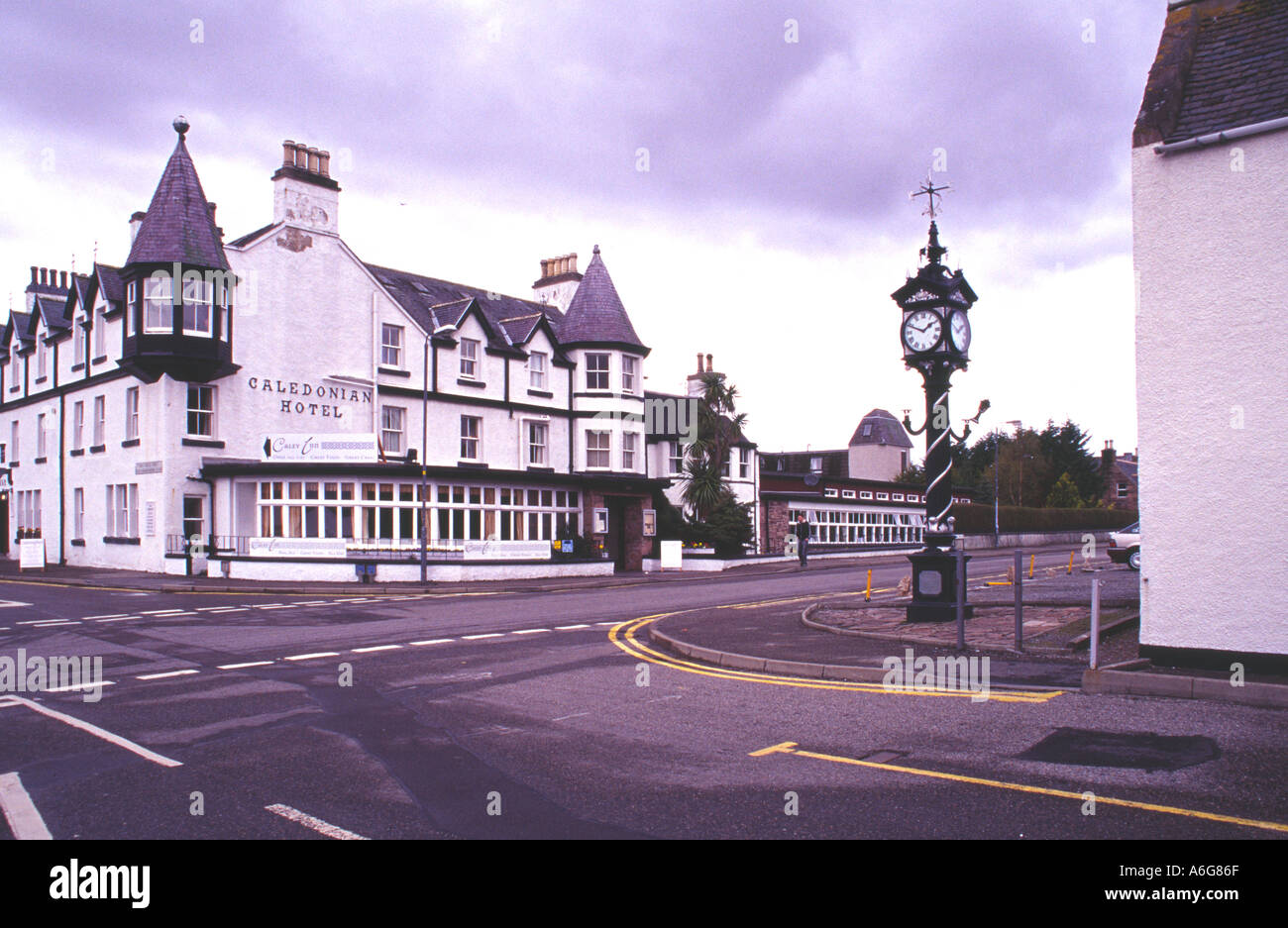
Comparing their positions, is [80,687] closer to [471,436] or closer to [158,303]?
[158,303]

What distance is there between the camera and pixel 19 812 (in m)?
5.66

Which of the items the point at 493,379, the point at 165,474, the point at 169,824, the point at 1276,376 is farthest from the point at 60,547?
the point at 1276,376

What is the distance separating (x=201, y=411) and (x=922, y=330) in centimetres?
2418

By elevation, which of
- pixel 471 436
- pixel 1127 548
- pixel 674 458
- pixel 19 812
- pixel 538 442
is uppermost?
pixel 471 436

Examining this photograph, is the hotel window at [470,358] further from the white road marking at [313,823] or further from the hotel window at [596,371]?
the white road marking at [313,823]

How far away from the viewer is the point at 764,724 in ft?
26.3

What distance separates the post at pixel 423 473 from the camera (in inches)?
1124

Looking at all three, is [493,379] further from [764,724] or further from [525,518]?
[764,724]

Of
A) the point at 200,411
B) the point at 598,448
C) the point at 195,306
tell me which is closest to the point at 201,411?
the point at 200,411

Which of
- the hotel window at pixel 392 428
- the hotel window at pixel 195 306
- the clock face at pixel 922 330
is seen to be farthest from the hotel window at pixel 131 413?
the clock face at pixel 922 330

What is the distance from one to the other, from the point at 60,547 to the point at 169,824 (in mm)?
35928

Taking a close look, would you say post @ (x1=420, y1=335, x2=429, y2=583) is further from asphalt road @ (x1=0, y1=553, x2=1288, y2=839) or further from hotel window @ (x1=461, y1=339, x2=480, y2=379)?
asphalt road @ (x1=0, y1=553, x2=1288, y2=839)

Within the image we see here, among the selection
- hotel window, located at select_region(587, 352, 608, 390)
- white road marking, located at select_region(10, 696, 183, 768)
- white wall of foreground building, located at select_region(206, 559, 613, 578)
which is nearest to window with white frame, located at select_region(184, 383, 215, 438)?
white wall of foreground building, located at select_region(206, 559, 613, 578)
